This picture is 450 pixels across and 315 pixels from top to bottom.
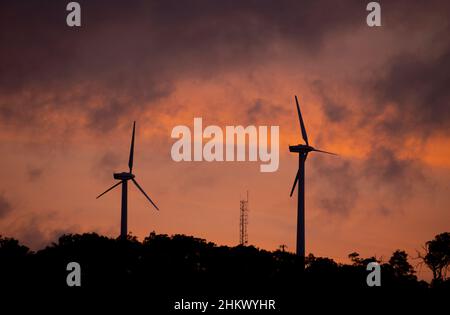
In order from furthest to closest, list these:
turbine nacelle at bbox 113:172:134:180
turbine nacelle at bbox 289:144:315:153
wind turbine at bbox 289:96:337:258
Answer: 1. turbine nacelle at bbox 113:172:134:180
2. turbine nacelle at bbox 289:144:315:153
3. wind turbine at bbox 289:96:337:258

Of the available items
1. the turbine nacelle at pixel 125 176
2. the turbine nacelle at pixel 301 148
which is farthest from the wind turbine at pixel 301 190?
the turbine nacelle at pixel 125 176

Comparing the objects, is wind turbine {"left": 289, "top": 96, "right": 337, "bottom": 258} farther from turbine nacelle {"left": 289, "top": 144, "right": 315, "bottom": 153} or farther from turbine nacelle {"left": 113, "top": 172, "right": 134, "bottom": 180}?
turbine nacelle {"left": 113, "top": 172, "right": 134, "bottom": 180}

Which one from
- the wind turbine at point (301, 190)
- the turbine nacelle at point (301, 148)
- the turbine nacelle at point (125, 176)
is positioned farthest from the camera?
the turbine nacelle at point (125, 176)

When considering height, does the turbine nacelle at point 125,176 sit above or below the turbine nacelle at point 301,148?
below

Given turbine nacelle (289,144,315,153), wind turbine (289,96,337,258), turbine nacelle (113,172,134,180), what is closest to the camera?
wind turbine (289,96,337,258)

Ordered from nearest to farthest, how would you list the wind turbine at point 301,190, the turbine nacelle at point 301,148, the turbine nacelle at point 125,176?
1. the wind turbine at point 301,190
2. the turbine nacelle at point 301,148
3. the turbine nacelle at point 125,176

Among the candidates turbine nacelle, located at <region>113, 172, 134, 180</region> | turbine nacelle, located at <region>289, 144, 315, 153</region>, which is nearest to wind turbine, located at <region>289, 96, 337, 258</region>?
turbine nacelle, located at <region>289, 144, 315, 153</region>

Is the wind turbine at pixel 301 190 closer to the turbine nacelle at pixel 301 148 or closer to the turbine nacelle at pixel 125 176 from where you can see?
the turbine nacelle at pixel 301 148

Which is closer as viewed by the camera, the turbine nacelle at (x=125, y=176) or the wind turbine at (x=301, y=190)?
the wind turbine at (x=301, y=190)

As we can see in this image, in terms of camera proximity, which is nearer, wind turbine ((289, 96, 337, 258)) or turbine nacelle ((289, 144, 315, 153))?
wind turbine ((289, 96, 337, 258))

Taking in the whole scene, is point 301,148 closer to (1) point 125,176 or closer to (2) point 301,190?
(2) point 301,190

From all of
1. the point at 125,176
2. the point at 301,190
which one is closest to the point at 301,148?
the point at 301,190
